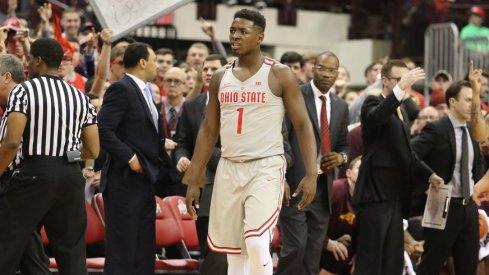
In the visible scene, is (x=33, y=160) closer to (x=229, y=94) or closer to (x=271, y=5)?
(x=229, y=94)

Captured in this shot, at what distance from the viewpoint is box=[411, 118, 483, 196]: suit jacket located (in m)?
10.5

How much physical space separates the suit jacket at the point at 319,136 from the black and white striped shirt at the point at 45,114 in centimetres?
243

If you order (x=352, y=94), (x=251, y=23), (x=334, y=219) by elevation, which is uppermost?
(x=251, y=23)

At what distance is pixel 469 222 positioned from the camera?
10.4 metres

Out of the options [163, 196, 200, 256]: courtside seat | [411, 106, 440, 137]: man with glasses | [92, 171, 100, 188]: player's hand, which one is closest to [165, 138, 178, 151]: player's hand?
[163, 196, 200, 256]: courtside seat

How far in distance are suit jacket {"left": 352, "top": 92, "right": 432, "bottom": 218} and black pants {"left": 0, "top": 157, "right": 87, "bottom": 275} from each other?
3097mm

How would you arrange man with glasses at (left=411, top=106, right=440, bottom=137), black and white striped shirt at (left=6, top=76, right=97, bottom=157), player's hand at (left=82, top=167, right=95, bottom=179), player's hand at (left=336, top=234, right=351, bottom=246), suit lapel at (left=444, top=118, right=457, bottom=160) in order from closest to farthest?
black and white striped shirt at (left=6, top=76, right=97, bottom=157), suit lapel at (left=444, top=118, right=457, bottom=160), player's hand at (left=82, top=167, right=95, bottom=179), player's hand at (left=336, top=234, right=351, bottom=246), man with glasses at (left=411, top=106, right=440, bottom=137)

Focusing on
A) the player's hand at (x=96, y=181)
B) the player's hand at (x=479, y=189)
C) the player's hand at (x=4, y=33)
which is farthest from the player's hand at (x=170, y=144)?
the player's hand at (x=479, y=189)

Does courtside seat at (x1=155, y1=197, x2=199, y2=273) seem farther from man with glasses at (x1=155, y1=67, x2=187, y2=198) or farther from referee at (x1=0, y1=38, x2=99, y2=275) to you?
referee at (x1=0, y1=38, x2=99, y2=275)

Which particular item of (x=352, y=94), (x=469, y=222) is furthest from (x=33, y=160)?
(x=352, y=94)

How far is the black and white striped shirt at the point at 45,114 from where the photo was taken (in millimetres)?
8016

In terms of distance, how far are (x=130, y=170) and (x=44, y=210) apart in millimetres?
1352

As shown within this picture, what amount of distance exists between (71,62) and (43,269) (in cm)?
330

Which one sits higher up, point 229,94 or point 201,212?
point 229,94
